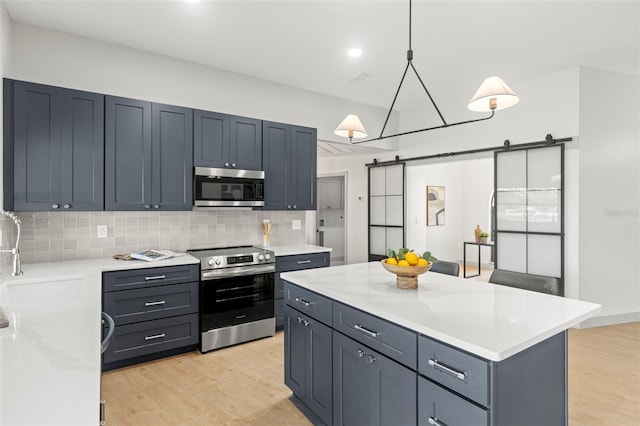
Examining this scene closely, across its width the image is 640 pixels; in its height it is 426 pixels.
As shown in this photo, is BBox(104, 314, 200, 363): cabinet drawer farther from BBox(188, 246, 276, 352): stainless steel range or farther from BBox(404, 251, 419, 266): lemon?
BBox(404, 251, 419, 266): lemon

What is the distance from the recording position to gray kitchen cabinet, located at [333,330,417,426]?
158cm

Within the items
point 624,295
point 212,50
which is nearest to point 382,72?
point 212,50

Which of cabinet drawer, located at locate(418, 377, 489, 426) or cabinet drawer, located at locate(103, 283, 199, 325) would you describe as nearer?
cabinet drawer, located at locate(418, 377, 489, 426)

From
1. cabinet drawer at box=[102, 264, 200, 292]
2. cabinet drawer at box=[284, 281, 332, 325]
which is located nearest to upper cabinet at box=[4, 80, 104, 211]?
cabinet drawer at box=[102, 264, 200, 292]

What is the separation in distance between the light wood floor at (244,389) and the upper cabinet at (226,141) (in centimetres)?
187

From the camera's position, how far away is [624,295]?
430 centimetres

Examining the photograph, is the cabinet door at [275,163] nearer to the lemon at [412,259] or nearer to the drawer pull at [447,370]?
the lemon at [412,259]

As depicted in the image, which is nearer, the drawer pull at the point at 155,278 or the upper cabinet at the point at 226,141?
the drawer pull at the point at 155,278

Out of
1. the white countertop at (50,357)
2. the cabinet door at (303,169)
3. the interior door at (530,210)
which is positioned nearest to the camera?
the white countertop at (50,357)

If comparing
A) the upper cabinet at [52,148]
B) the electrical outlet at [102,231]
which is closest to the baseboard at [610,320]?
the electrical outlet at [102,231]

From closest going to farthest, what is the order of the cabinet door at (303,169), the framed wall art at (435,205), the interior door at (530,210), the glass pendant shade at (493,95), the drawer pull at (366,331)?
the drawer pull at (366,331), the glass pendant shade at (493,95), the interior door at (530,210), the cabinet door at (303,169), the framed wall art at (435,205)

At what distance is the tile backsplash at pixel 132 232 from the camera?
307 cm

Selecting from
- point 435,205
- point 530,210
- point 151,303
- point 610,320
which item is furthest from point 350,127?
point 435,205

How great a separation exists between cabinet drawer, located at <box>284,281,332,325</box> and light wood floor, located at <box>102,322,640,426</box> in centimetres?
70
